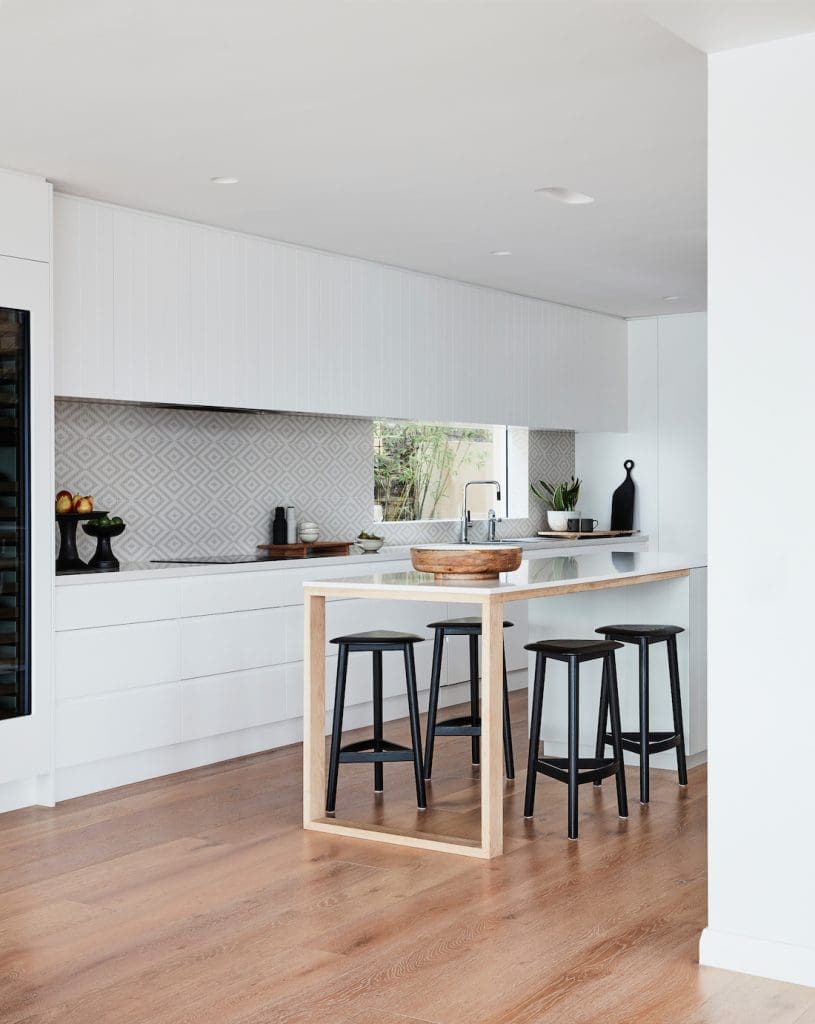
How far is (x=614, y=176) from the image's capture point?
15.5ft

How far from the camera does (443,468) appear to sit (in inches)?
314

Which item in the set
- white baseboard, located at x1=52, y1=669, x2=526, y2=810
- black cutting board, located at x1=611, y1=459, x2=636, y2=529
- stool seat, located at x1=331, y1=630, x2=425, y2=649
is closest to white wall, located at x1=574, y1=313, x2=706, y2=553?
black cutting board, located at x1=611, y1=459, x2=636, y2=529

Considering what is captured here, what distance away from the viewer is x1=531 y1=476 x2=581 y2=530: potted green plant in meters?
8.48

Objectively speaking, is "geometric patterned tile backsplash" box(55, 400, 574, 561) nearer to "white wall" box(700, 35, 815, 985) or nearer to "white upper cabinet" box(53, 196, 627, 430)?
"white upper cabinet" box(53, 196, 627, 430)

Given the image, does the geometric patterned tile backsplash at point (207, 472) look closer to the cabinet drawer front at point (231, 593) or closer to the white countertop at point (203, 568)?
the white countertop at point (203, 568)

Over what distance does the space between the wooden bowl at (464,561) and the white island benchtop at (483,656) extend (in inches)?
2.2

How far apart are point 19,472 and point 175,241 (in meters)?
1.36

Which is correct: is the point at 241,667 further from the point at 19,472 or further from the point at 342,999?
the point at 342,999

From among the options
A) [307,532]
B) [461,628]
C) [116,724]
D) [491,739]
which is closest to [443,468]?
[307,532]

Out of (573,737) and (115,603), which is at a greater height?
(115,603)

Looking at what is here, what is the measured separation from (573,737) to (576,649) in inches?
12.9

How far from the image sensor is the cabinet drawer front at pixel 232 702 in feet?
17.3

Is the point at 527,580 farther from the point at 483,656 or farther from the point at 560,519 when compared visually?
the point at 560,519

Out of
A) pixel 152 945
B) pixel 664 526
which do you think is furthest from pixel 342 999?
pixel 664 526
